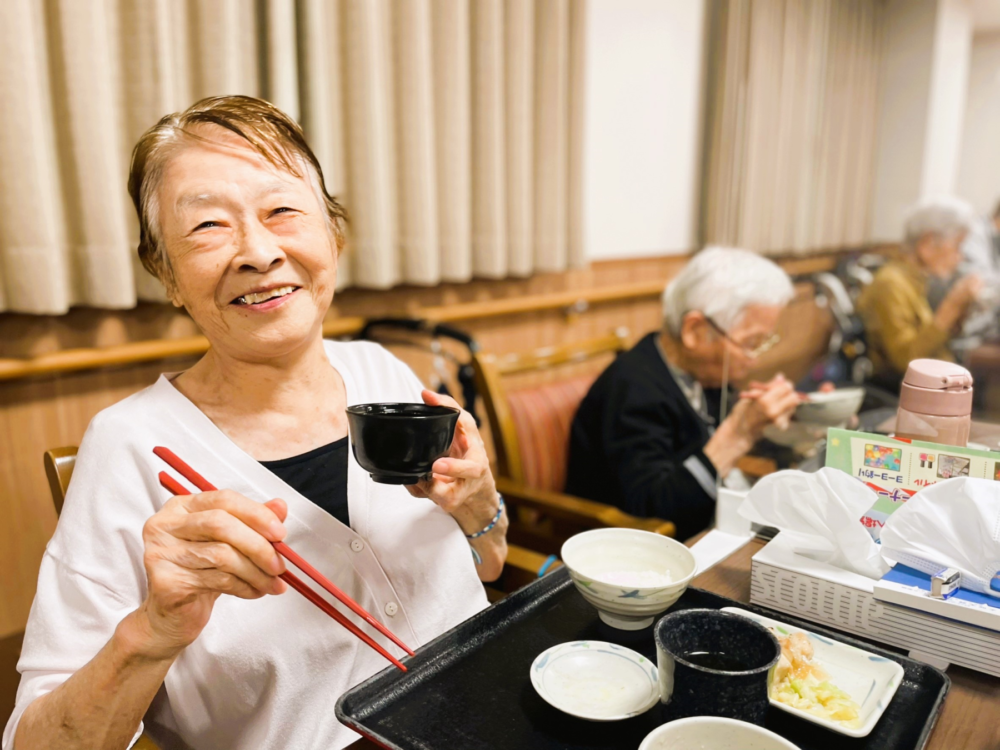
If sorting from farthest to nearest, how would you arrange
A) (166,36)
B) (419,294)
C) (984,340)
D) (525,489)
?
(984,340)
(419,294)
(525,489)
(166,36)

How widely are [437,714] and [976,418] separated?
808 mm

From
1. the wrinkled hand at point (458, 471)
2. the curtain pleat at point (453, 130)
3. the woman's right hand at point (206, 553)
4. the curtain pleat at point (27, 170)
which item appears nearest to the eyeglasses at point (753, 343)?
the curtain pleat at point (453, 130)

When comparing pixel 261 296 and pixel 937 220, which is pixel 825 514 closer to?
pixel 261 296

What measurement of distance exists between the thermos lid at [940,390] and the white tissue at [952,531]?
12 cm

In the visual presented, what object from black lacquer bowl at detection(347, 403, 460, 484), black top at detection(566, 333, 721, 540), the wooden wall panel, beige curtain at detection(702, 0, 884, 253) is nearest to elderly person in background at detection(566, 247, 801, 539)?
black top at detection(566, 333, 721, 540)

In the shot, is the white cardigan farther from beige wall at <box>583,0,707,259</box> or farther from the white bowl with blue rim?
beige wall at <box>583,0,707,259</box>

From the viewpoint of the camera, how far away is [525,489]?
1.72m

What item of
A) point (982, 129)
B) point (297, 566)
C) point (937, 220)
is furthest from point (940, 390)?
point (982, 129)

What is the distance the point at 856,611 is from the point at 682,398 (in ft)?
3.00

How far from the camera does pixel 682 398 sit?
1760 millimetres

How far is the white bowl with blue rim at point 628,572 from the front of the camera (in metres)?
0.81

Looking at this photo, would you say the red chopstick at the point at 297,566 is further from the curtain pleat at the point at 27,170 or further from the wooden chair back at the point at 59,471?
the curtain pleat at the point at 27,170

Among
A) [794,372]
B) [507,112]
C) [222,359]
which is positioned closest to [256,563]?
[222,359]

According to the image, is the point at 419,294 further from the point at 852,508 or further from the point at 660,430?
the point at 852,508
